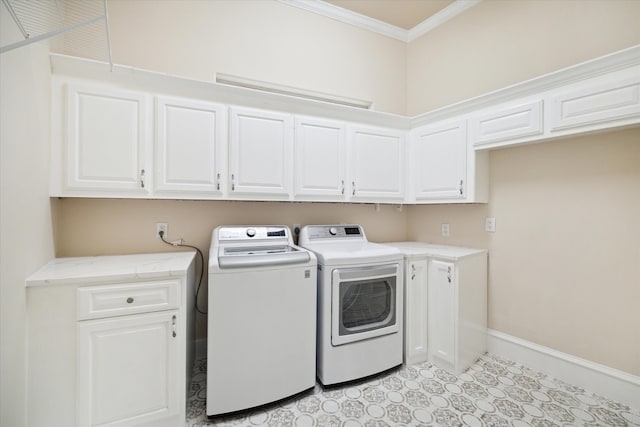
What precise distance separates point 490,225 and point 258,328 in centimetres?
216

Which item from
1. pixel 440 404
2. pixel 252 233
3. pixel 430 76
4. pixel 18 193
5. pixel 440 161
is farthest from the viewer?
pixel 430 76

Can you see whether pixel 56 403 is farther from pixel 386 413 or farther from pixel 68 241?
pixel 386 413

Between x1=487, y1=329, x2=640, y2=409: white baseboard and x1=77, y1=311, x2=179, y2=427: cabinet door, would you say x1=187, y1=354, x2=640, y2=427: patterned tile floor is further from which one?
x1=77, y1=311, x2=179, y2=427: cabinet door

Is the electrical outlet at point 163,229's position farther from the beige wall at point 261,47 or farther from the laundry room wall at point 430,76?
the beige wall at point 261,47

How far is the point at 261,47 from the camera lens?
2.69 meters

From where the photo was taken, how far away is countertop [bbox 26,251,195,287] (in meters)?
1.51

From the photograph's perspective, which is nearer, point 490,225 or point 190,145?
point 190,145

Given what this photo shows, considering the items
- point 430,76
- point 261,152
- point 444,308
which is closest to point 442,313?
point 444,308

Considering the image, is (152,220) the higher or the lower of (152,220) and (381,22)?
the lower

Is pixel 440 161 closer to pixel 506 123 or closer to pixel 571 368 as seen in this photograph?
pixel 506 123

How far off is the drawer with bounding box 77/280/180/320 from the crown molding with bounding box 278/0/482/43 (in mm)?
2714

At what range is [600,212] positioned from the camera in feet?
6.71

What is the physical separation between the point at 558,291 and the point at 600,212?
0.64m

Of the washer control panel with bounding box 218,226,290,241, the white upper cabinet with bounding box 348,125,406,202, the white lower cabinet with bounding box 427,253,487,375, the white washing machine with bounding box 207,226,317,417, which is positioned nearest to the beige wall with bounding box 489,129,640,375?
the white lower cabinet with bounding box 427,253,487,375
